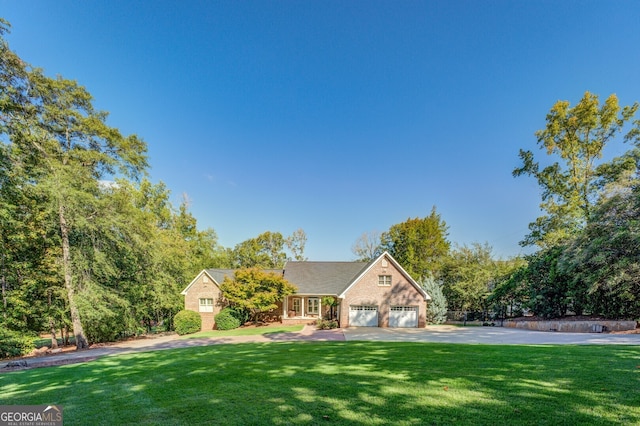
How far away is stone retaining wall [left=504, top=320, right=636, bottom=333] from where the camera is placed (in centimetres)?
1628

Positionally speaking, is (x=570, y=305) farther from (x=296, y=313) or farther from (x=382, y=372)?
(x=382, y=372)

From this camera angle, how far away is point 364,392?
195 inches

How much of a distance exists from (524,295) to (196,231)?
3507 centimetres

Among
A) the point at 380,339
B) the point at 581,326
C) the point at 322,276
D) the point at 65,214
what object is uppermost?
the point at 65,214

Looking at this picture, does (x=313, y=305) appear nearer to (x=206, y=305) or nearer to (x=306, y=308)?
(x=306, y=308)

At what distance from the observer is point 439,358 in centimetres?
812

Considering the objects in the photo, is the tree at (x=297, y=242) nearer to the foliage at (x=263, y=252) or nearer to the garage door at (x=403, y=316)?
the foliage at (x=263, y=252)

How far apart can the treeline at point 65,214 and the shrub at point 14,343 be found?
17 cm

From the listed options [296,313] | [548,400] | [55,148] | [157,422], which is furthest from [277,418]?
[296,313]

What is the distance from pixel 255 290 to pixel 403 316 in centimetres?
1174

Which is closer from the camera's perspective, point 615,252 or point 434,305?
point 615,252

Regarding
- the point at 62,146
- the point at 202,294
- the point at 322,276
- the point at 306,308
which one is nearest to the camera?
the point at 62,146

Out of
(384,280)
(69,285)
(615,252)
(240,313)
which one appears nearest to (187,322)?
(240,313)

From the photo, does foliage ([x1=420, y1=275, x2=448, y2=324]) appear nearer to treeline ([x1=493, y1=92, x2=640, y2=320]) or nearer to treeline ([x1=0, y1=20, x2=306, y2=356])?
treeline ([x1=493, y1=92, x2=640, y2=320])
